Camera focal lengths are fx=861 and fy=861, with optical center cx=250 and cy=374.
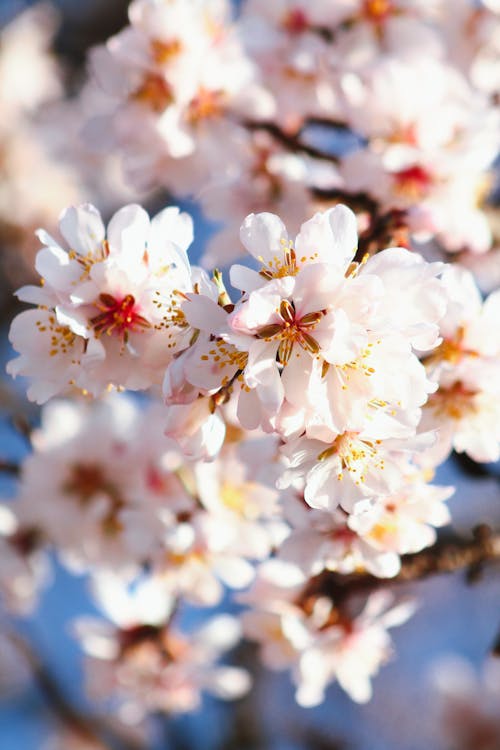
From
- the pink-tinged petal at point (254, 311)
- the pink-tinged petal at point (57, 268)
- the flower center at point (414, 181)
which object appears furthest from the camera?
the flower center at point (414, 181)

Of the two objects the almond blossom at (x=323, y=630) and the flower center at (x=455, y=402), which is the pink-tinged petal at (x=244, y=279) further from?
the almond blossom at (x=323, y=630)

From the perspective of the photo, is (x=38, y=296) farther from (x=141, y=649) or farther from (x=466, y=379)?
(x=141, y=649)

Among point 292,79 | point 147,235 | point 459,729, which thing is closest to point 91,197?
point 292,79

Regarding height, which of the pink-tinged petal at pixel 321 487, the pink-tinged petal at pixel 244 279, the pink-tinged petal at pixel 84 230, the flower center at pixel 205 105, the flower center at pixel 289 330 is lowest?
the pink-tinged petal at pixel 321 487

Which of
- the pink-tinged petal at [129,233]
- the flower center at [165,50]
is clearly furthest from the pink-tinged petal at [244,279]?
the flower center at [165,50]

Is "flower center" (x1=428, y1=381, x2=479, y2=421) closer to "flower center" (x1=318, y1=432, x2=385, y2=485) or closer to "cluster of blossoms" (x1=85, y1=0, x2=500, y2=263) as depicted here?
"flower center" (x1=318, y1=432, x2=385, y2=485)

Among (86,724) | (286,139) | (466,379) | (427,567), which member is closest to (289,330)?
(466,379)
